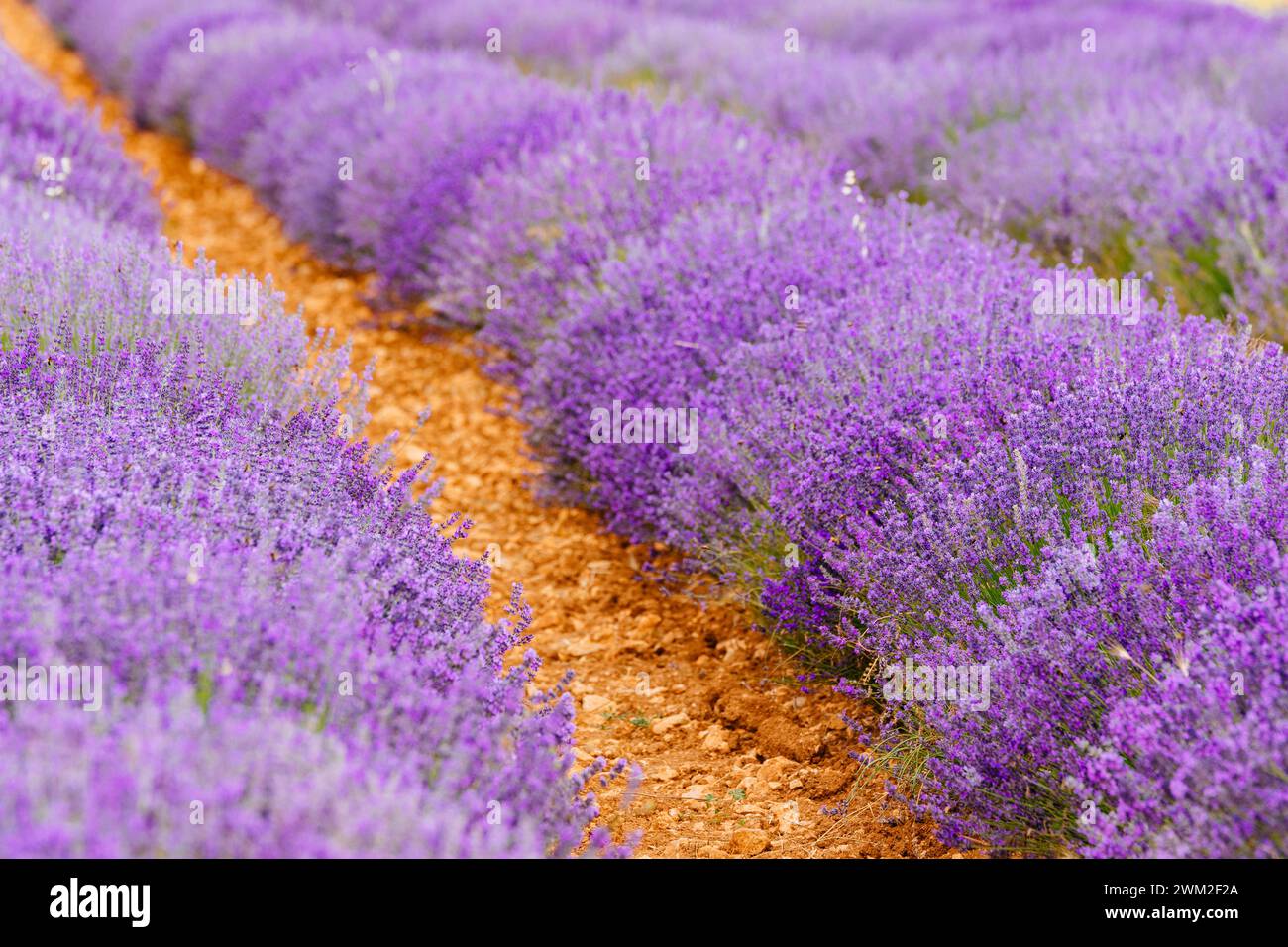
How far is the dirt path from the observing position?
2713 mm

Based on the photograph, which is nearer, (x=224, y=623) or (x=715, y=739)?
(x=224, y=623)

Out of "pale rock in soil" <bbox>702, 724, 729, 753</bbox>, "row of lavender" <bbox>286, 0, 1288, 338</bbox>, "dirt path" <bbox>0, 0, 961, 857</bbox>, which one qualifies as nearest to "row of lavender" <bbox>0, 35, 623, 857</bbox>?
"dirt path" <bbox>0, 0, 961, 857</bbox>

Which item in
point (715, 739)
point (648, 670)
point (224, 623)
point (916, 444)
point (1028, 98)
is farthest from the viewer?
point (1028, 98)

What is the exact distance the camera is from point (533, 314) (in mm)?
4633

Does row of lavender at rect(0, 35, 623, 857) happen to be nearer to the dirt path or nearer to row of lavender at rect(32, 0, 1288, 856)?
the dirt path

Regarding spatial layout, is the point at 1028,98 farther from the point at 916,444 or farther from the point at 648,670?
the point at 648,670

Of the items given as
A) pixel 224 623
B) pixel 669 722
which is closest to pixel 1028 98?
pixel 669 722

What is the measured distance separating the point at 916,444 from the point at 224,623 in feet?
5.41

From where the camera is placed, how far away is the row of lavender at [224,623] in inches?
58.4

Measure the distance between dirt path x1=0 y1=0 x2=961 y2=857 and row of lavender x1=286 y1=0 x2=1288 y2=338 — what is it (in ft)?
6.45

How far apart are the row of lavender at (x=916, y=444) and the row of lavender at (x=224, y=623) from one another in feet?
A: 2.67

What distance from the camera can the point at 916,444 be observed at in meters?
2.90

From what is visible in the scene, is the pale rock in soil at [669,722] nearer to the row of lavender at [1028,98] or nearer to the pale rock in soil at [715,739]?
the pale rock in soil at [715,739]

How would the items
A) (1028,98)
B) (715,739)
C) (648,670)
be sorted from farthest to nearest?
1. (1028,98)
2. (648,670)
3. (715,739)
